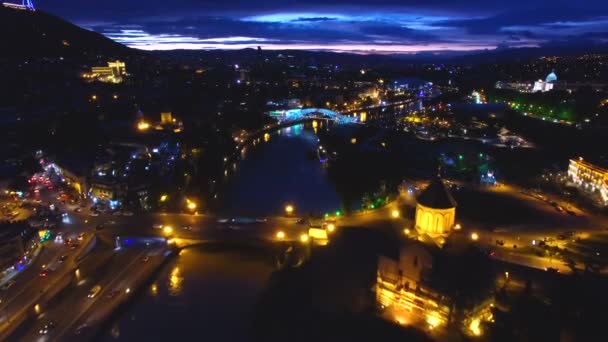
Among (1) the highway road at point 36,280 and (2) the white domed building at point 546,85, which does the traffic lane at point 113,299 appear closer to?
(1) the highway road at point 36,280

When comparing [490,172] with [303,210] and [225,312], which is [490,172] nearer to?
[303,210]

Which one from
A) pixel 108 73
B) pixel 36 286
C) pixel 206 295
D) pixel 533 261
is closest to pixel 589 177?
pixel 533 261

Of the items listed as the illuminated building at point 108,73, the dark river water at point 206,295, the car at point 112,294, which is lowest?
the dark river water at point 206,295

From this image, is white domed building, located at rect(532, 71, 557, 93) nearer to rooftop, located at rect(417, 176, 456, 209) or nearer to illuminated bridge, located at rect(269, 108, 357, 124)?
illuminated bridge, located at rect(269, 108, 357, 124)

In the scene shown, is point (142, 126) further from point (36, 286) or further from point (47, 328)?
point (47, 328)

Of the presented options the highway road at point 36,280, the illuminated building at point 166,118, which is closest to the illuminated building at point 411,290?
the highway road at point 36,280
